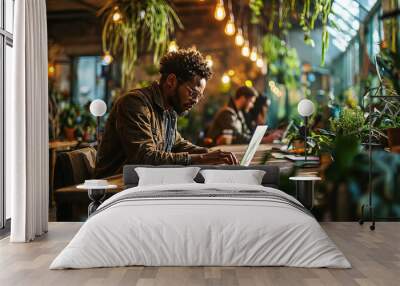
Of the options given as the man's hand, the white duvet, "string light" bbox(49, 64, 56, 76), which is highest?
"string light" bbox(49, 64, 56, 76)

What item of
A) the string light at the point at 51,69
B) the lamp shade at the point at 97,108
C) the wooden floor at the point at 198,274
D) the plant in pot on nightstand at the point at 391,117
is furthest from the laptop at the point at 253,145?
the string light at the point at 51,69

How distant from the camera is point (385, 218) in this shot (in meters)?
6.40

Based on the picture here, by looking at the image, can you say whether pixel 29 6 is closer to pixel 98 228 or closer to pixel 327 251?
pixel 98 228

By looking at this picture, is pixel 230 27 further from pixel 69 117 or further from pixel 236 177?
pixel 69 117

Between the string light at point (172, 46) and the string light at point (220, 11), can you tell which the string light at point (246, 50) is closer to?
the string light at point (220, 11)

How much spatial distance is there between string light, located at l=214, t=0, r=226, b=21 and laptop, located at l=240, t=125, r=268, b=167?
1.22 meters

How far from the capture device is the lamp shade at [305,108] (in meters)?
6.16

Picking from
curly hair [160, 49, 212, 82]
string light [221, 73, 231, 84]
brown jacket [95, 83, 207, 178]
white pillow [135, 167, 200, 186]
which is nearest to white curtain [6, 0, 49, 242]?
brown jacket [95, 83, 207, 178]

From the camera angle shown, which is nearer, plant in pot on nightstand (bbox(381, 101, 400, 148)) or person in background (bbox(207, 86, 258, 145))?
plant in pot on nightstand (bbox(381, 101, 400, 148))

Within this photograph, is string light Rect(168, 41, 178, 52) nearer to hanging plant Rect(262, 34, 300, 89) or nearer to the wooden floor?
hanging plant Rect(262, 34, 300, 89)

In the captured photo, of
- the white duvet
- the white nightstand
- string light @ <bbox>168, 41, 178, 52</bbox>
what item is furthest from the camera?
string light @ <bbox>168, 41, 178, 52</bbox>

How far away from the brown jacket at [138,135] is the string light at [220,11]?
1086 mm

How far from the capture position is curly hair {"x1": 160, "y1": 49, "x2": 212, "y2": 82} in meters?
5.96

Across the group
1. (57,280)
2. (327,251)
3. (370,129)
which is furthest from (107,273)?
(370,129)
